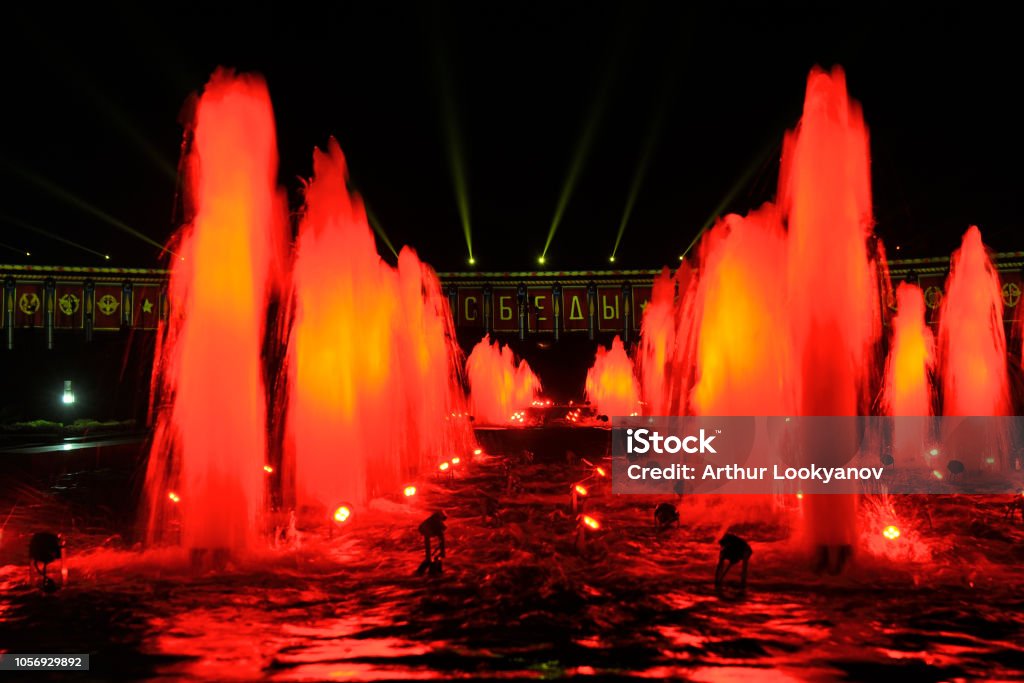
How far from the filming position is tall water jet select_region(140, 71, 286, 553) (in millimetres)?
11812

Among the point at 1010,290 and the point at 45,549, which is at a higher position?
the point at 1010,290

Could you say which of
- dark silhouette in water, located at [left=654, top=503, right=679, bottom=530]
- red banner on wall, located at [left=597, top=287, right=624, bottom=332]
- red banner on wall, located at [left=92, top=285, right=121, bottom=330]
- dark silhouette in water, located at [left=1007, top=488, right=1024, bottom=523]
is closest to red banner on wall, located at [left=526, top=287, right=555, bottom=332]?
red banner on wall, located at [left=597, top=287, right=624, bottom=332]

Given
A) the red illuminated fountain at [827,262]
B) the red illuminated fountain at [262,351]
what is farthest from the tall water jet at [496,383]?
the red illuminated fountain at [827,262]

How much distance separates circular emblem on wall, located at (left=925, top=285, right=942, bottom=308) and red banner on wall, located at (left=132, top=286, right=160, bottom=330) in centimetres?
6018

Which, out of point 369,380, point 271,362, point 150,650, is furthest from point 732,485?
point 271,362

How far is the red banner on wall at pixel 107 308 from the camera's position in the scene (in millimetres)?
61031

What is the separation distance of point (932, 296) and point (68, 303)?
217ft

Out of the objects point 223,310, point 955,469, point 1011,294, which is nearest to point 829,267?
point 223,310

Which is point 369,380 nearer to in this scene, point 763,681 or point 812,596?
point 812,596

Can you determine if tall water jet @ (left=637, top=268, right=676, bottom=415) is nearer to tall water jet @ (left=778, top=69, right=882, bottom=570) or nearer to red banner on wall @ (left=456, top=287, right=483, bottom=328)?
red banner on wall @ (left=456, top=287, right=483, bottom=328)

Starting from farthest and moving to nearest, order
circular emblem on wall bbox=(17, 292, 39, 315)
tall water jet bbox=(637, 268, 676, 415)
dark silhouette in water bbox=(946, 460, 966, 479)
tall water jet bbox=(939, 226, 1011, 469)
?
circular emblem on wall bbox=(17, 292, 39, 315) → tall water jet bbox=(637, 268, 676, 415) → tall water jet bbox=(939, 226, 1011, 469) → dark silhouette in water bbox=(946, 460, 966, 479)

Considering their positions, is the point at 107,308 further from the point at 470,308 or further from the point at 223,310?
the point at 223,310

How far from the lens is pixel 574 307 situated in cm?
7431

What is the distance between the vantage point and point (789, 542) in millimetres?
12719
